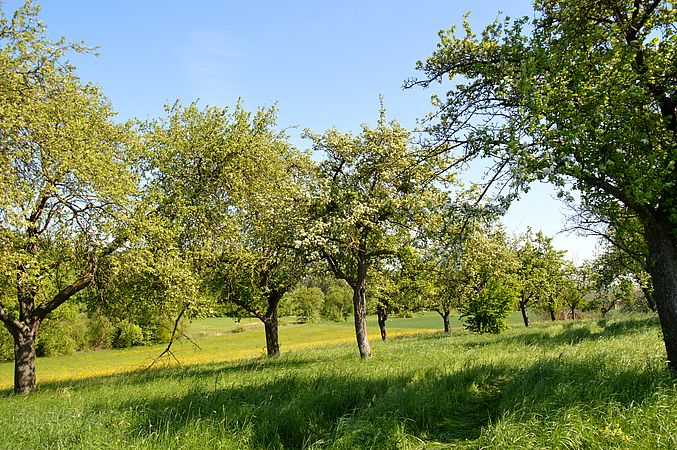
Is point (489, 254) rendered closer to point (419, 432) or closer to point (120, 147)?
point (419, 432)

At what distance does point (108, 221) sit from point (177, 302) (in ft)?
13.3

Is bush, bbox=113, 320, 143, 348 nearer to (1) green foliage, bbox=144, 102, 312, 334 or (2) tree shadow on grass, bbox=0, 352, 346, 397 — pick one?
(2) tree shadow on grass, bbox=0, 352, 346, 397

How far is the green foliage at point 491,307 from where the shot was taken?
3344 centimetres

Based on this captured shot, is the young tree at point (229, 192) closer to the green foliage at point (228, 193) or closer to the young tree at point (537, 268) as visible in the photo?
the green foliage at point (228, 193)

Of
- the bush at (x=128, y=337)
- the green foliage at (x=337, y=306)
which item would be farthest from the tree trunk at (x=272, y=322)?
the green foliage at (x=337, y=306)

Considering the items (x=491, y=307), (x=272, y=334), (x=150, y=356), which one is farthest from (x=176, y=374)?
(x=491, y=307)

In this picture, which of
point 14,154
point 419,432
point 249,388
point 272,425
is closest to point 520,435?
point 419,432

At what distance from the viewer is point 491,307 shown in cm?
3366

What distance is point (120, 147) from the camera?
18188mm

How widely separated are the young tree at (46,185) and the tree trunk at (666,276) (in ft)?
47.8

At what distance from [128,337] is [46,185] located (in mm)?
50938

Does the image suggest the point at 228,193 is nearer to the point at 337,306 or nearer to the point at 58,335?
the point at 58,335

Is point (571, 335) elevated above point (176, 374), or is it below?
below

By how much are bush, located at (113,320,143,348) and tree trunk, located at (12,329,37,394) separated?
143ft
